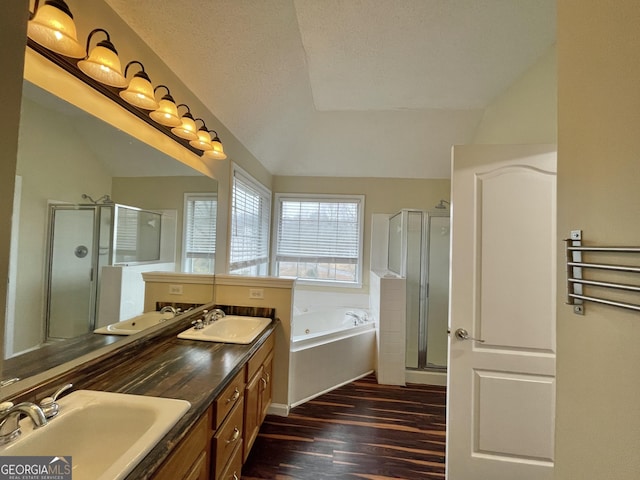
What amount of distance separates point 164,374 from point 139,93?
129 centimetres

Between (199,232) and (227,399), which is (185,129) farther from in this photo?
(227,399)

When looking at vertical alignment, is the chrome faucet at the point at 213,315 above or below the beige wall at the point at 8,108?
below

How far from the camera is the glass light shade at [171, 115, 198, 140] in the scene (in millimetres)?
1595

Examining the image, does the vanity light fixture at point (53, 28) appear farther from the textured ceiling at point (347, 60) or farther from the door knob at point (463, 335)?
the door knob at point (463, 335)

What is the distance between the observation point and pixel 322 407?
2.38 meters

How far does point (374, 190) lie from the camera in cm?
394

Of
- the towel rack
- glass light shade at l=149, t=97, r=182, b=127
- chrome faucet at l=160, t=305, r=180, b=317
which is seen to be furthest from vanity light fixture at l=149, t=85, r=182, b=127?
the towel rack

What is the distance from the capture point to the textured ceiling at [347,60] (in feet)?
5.24

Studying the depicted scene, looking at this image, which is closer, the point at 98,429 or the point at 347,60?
the point at 98,429

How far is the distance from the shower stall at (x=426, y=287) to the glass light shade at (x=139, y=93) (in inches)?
104

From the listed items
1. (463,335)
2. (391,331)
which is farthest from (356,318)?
(463,335)

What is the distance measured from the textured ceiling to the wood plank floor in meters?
2.56

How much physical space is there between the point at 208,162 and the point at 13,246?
1.40m

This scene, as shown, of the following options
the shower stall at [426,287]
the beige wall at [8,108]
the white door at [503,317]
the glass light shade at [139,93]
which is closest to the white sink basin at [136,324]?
the beige wall at [8,108]
